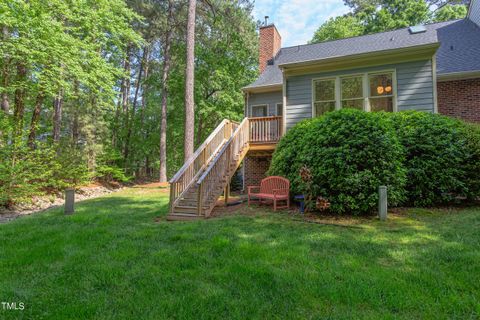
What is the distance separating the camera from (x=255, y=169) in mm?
11781

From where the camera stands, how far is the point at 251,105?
41.7ft

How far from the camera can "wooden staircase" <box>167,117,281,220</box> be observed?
6.65 meters

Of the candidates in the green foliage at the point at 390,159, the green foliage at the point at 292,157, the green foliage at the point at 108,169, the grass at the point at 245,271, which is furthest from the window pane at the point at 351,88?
the green foliage at the point at 108,169

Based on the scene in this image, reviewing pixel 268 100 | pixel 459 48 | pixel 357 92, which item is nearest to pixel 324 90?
pixel 357 92

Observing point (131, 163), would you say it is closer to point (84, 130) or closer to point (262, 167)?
point (84, 130)

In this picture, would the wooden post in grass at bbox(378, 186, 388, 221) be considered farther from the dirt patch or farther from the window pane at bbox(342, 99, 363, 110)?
the dirt patch

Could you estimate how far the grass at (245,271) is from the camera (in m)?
2.43

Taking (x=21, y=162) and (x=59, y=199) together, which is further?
(x=59, y=199)

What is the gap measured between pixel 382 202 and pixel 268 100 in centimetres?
776

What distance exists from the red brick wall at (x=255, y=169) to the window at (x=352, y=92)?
416 cm

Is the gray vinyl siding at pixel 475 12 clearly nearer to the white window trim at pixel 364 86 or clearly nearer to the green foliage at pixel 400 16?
the green foliage at pixel 400 16

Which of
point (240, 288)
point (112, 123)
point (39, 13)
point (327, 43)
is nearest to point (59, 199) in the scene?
point (39, 13)

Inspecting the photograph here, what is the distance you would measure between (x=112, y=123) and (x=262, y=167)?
45.1 feet

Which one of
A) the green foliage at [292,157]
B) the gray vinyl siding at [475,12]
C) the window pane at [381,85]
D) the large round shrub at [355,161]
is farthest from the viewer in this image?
the gray vinyl siding at [475,12]
